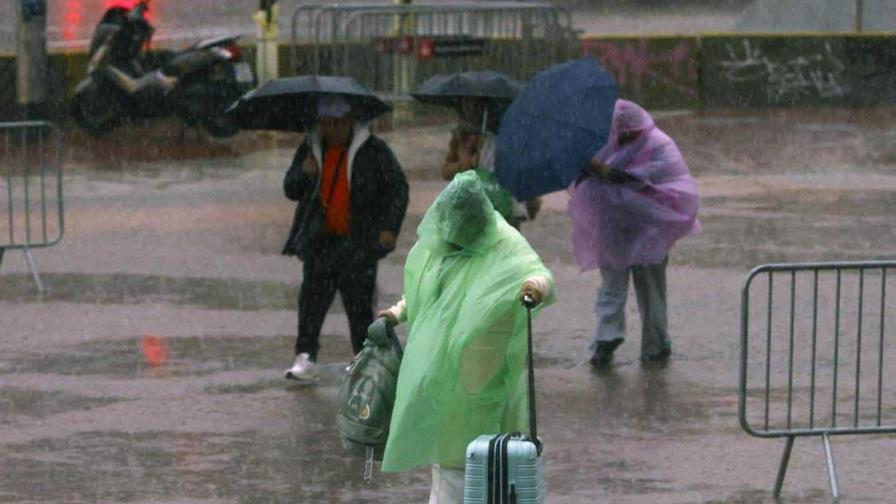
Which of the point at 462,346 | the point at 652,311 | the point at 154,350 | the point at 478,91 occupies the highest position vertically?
the point at 478,91

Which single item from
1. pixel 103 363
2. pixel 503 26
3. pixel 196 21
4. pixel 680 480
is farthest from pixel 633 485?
pixel 196 21

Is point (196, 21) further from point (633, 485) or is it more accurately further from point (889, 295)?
point (633, 485)

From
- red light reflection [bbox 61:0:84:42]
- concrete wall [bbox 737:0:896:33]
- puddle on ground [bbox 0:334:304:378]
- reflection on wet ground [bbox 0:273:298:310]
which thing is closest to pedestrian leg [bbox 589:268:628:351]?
puddle on ground [bbox 0:334:304:378]

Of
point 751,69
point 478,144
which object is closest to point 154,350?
point 478,144

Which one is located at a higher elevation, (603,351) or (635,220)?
(635,220)

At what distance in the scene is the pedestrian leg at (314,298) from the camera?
11.0 meters

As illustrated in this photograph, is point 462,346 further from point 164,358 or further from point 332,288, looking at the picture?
point 164,358

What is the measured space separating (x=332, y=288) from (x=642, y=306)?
1.70 m

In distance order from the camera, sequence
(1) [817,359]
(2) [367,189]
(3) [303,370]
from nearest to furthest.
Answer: (2) [367,189] → (3) [303,370] → (1) [817,359]

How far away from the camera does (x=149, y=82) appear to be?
2072 cm

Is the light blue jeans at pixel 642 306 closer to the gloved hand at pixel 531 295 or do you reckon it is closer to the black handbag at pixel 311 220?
the black handbag at pixel 311 220

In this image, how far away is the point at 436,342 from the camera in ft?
24.3

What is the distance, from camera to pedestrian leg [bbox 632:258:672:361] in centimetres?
1148

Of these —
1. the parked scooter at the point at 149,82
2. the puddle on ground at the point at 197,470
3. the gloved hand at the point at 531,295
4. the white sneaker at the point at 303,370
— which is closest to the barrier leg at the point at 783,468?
A: the puddle on ground at the point at 197,470
